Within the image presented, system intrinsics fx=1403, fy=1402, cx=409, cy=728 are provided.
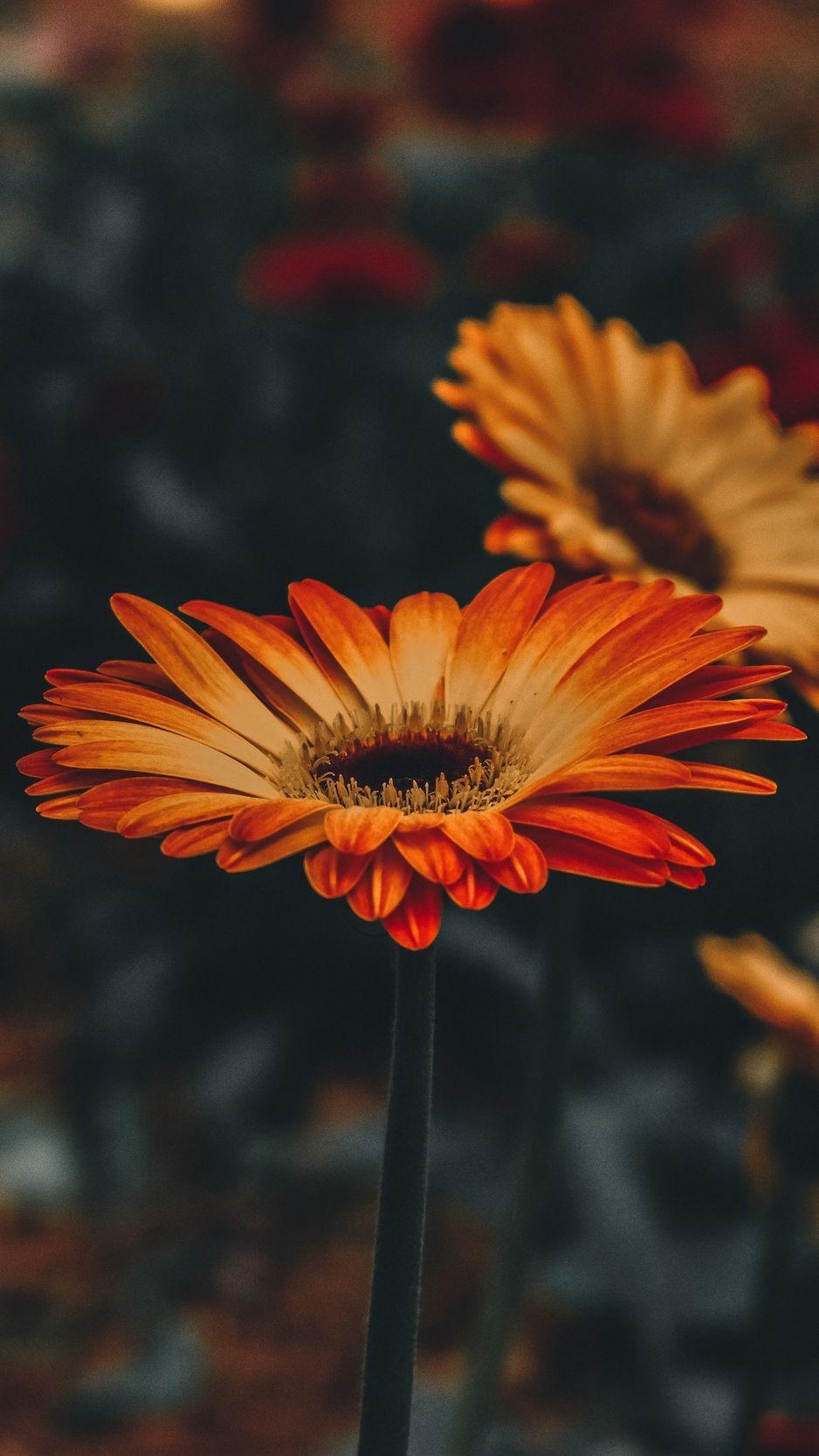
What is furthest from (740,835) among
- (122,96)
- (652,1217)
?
(122,96)

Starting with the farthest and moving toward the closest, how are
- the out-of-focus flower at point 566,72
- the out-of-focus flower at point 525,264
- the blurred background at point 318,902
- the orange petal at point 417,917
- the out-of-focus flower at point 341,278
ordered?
the out-of-focus flower at point 566,72 < the out-of-focus flower at point 525,264 < the out-of-focus flower at point 341,278 < the blurred background at point 318,902 < the orange petal at point 417,917

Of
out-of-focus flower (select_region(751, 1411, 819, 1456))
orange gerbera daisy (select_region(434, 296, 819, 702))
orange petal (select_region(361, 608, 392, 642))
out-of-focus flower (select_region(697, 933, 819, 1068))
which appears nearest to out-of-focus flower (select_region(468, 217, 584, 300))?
orange gerbera daisy (select_region(434, 296, 819, 702))

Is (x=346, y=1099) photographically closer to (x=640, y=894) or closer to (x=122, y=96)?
(x=640, y=894)

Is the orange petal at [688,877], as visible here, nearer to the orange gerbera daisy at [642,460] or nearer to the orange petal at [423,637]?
the orange petal at [423,637]

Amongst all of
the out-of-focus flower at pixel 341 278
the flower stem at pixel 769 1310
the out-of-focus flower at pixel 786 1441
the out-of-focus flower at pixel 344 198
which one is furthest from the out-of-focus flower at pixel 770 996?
the out-of-focus flower at pixel 344 198

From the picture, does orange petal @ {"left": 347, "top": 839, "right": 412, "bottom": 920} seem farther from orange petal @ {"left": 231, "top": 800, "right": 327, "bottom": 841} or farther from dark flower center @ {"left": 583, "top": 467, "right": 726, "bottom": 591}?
dark flower center @ {"left": 583, "top": 467, "right": 726, "bottom": 591}

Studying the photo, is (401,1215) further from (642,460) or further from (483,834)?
(642,460)
